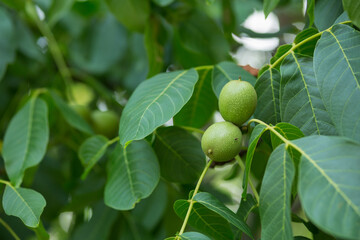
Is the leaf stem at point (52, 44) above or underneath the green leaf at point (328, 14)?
underneath

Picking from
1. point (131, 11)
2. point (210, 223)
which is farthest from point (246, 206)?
point (131, 11)

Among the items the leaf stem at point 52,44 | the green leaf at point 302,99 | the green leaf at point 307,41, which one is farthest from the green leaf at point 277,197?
the leaf stem at point 52,44

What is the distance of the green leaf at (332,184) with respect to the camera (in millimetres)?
471

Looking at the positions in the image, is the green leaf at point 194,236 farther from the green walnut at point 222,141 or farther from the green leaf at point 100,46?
the green leaf at point 100,46

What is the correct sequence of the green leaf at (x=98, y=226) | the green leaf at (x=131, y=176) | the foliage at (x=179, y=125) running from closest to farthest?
the foliage at (x=179, y=125) → the green leaf at (x=131, y=176) → the green leaf at (x=98, y=226)

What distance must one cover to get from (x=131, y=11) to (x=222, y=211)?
69cm

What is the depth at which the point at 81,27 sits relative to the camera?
5.74 feet

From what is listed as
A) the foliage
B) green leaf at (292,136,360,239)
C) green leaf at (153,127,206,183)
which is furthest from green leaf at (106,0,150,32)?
green leaf at (292,136,360,239)

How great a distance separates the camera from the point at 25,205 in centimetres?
78

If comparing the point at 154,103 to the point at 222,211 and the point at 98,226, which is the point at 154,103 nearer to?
the point at 222,211

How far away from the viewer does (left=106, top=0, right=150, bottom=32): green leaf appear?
1.17 meters

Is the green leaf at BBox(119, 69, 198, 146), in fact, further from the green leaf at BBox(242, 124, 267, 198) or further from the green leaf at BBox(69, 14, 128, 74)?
the green leaf at BBox(69, 14, 128, 74)

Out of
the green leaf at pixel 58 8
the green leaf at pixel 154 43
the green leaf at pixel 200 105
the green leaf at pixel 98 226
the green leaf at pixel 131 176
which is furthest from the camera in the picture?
the green leaf at pixel 98 226

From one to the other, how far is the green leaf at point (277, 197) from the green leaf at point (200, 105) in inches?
14.8
